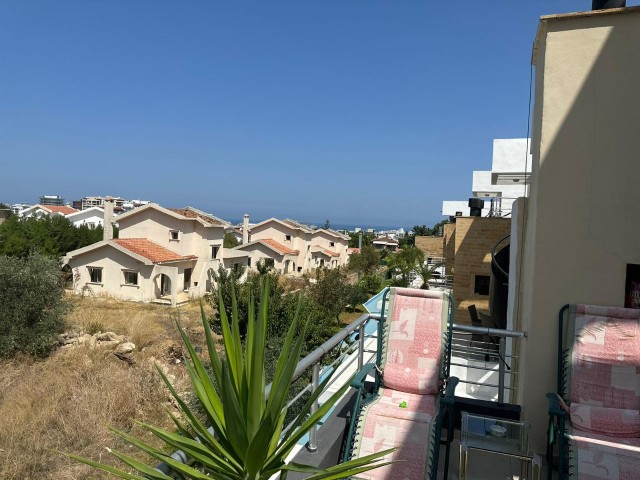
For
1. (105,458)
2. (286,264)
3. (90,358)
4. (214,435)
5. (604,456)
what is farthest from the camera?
(286,264)

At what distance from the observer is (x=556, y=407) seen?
3.37 metres

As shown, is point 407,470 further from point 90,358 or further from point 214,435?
point 90,358

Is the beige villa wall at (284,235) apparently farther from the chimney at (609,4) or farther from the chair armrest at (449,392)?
the chair armrest at (449,392)

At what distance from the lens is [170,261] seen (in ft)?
92.3

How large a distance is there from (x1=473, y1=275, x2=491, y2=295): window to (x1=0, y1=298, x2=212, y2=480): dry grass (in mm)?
10454

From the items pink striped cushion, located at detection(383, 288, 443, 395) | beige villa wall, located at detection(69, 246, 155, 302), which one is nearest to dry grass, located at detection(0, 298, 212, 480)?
pink striped cushion, located at detection(383, 288, 443, 395)

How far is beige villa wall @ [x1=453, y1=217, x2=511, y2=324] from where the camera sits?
15281mm

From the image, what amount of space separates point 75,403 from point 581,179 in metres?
11.6

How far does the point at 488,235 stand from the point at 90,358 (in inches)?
576

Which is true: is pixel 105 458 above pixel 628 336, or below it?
below

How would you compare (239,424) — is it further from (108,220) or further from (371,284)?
(371,284)

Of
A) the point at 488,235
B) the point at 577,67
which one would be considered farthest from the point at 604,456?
the point at 488,235

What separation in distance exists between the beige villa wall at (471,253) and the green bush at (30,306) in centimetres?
1507

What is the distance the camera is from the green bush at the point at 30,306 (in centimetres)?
1541
